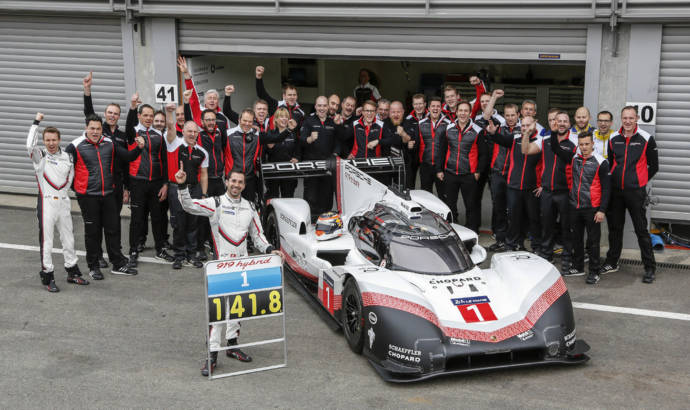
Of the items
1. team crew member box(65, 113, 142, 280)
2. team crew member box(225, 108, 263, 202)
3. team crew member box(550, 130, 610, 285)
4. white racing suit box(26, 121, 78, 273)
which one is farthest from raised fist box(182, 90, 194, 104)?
team crew member box(550, 130, 610, 285)

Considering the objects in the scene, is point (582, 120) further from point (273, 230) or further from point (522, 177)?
point (273, 230)

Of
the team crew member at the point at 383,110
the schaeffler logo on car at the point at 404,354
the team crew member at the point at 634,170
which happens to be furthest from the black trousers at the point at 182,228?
the team crew member at the point at 634,170

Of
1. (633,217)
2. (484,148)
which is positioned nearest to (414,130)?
(484,148)

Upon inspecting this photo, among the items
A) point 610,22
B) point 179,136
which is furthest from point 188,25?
point 610,22

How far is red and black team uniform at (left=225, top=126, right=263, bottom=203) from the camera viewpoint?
11.3m

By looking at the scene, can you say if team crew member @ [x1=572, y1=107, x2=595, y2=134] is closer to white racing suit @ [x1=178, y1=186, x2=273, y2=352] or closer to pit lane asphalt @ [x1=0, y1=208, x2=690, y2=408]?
pit lane asphalt @ [x1=0, y1=208, x2=690, y2=408]

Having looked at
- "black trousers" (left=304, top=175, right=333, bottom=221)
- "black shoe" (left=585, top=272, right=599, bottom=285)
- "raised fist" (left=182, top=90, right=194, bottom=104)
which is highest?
"raised fist" (left=182, top=90, right=194, bottom=104)

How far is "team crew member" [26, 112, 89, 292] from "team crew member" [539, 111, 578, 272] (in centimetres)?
601

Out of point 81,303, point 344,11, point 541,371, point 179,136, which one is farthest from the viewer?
point 344,11

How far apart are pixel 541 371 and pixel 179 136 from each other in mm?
5936

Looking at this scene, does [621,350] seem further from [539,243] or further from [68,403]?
[68,403]

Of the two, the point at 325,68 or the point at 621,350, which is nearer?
the point at 621,350

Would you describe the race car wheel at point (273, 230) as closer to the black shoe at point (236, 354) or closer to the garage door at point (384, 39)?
the black shoe at point (236, 354)

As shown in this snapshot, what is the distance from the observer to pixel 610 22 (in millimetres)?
11156
